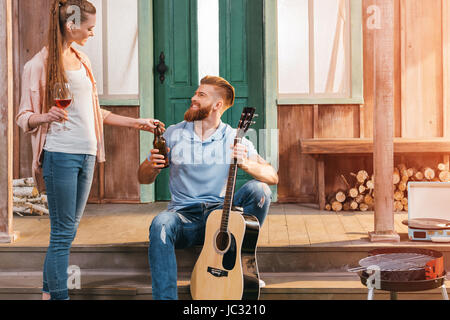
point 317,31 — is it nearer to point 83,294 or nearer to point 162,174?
point 162,174

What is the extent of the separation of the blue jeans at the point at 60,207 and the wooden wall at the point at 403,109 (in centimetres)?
250

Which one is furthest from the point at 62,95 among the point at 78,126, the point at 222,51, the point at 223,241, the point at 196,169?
the point at 222,51

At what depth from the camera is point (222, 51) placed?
493 centimetres

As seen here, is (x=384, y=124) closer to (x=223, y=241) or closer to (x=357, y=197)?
(x=357, y=197)

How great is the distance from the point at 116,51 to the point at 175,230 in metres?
2.54

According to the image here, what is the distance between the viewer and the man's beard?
3.20m

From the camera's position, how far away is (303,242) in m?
3.53

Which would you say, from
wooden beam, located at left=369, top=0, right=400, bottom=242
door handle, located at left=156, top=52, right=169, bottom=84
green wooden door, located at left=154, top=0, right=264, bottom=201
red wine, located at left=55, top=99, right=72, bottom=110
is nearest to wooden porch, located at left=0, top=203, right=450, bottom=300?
wooden beam, located at left=369, top=0, right=400, bottom=242

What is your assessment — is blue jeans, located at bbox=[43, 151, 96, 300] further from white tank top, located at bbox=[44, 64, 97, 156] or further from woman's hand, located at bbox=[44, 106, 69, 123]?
woman's hand, located at bbox=[44, 106, 69, 123]

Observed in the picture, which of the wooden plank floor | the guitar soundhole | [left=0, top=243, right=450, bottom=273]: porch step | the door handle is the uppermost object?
the door handle

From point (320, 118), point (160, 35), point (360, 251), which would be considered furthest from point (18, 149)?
point (360, 251)

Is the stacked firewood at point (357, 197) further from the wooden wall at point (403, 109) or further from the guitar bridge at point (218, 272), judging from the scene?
the guitar bridge at point (218, 272)

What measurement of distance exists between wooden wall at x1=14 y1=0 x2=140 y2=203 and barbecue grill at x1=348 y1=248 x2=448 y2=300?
288 cm
